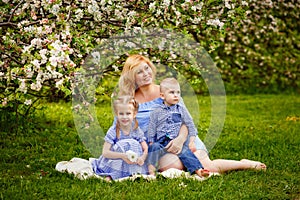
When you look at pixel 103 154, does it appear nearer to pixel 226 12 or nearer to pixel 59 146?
pixel 59 146

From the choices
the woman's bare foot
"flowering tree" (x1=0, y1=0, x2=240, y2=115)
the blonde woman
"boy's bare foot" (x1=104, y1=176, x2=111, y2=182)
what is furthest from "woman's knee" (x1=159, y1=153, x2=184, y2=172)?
"flowering tree" (x1=0, y1=0, x2=240, y2=115)

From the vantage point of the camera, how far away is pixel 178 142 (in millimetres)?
4809

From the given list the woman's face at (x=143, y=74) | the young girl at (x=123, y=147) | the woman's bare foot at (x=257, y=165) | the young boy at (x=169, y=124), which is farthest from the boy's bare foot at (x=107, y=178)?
the woman's bare foot at (x=257, y=165)

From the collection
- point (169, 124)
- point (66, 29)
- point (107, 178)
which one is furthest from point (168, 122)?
point (66, 29)

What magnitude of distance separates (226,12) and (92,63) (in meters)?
1.53

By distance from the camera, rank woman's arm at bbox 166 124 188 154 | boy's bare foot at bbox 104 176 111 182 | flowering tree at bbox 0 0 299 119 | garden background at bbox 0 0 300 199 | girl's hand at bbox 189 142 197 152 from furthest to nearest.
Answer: girl's hand at bbox 189 142 197 152 < woman's arm at bbox 166 124 188 154 < boy's bare foot at bbox 104 176 111 182 < garden background at bbox 0 0 300 199 < flowering tree at bbox 0 0 299 119

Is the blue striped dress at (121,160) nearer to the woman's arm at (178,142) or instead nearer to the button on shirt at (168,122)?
the button on shirt at (168,122)

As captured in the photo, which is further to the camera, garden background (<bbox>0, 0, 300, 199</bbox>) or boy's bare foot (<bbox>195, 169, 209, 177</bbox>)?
boy's bare foot (<bbox>195, 169, 209, 177</bbox>)

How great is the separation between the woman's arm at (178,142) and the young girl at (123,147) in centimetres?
20

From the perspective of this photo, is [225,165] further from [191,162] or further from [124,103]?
[124,103]

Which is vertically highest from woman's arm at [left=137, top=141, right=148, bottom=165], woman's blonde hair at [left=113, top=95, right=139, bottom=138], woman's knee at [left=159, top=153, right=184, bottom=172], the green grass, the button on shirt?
woman's blonde hair at [left=113, top=95, right=139, bottom=138]

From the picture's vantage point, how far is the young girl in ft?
15.4

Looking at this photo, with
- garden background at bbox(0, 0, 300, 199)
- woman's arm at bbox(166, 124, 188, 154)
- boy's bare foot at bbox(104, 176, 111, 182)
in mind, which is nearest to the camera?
garden background at bbox(0, 0, 300, 199)

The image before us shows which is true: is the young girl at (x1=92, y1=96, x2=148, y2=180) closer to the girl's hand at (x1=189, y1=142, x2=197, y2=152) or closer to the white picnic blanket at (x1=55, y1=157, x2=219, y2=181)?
the white picnic blanket at (x1=55, y1=157, x2=219, y2=181)
